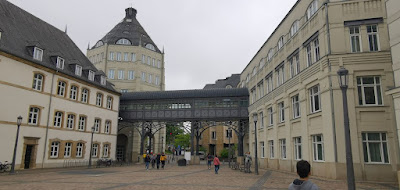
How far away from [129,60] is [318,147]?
38595mm

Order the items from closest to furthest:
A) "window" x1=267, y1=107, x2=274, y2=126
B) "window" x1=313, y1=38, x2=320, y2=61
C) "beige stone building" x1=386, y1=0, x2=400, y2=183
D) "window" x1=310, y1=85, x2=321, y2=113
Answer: "beige stone building" x1=386, y1=0, x2=400, y2=183, "window" x1=310, y1=85, x2=321, y2=113, "window" x1=313, y1=38, x2=320, y2=61, "window" x1=267, y1=107, x2=274, y2=126

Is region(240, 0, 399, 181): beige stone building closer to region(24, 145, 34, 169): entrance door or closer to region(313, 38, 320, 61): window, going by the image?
region(313, 38, 320, 61): window

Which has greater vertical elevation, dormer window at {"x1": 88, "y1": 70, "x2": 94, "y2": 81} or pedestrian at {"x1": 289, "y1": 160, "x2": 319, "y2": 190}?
dormer window at {"x1": 88, "y1": 70, "x2": 94, "y2": 81}

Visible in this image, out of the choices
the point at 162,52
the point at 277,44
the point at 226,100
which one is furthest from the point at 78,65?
the point at 162,52

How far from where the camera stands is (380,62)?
15.9 m

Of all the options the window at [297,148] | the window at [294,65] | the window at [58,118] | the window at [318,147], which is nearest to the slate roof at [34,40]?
the window at [58,118]

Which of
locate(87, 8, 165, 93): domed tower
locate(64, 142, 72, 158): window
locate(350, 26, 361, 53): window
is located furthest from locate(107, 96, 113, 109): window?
locate(350, 26, 361, 53): window

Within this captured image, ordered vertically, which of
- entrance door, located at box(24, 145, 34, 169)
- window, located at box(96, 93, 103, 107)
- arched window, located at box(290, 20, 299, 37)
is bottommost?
entrance door, located at box(24, 145, 34, 169)

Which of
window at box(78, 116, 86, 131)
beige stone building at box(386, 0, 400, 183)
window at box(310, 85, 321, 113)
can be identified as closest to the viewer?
beige stone building at box(386, 0, 400, 183)

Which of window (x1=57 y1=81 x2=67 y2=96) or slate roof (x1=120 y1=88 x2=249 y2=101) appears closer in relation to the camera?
window (x1=57 y1=81 x2=67 y2=96)

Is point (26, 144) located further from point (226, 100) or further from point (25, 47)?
point (226, 100)

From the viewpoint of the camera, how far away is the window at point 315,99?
18.1 m

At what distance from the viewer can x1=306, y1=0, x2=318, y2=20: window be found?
18.9m

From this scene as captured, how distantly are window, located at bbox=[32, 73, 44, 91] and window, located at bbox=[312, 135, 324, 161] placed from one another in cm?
2232
